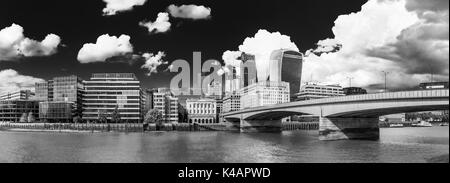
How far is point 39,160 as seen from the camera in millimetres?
43688

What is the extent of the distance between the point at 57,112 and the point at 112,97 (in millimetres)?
28882

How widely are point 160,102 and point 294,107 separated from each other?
119 metres

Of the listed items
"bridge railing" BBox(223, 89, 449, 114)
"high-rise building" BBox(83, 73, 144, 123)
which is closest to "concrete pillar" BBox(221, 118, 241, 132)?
"high-rise building" BBox(83, 73, 144, 123)

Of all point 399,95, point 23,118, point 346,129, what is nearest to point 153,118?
point 23,118

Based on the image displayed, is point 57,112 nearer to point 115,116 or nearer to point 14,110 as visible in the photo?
point 14,110

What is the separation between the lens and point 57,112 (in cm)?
17688

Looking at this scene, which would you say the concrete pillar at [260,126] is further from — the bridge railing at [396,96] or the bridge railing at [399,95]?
the bridge railing at [399,95]

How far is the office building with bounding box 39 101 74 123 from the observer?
579 ft

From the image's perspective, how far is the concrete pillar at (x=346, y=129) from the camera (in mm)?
73062

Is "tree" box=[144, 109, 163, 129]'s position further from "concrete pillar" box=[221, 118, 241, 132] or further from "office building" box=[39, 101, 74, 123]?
"office building" box=[39, 101, 74, 123]

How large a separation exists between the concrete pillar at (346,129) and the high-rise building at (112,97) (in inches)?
4398
